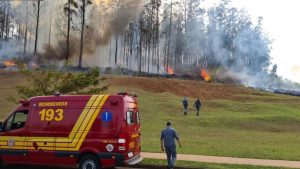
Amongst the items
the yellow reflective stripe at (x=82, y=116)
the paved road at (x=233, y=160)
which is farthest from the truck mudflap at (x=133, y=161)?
the paved road at (x=233, y=160)

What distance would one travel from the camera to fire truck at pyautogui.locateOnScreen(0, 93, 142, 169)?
1394 centimetres

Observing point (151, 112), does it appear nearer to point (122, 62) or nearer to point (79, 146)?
point (79, 146)

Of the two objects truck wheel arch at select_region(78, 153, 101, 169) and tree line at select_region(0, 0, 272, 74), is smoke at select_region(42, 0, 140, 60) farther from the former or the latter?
truck wheel arch at select_region(78, 153, 101, 169)

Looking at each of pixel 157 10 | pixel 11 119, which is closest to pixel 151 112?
pixel 11 119

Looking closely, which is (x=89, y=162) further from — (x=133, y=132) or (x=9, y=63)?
(x=9, y=63)

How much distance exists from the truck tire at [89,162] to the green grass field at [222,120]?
675 cm

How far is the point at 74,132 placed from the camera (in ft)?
47.0

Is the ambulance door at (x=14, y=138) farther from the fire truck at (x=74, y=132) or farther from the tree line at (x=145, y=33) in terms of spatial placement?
the tree line at (x=145, y=33)

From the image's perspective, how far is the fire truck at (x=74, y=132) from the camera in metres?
13.9

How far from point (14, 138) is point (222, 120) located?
22.8 metres

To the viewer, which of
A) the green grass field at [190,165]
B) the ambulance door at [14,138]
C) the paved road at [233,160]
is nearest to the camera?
the ambulance door at [14,138]

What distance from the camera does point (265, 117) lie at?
37.1 metres

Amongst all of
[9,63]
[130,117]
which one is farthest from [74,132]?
[9,63]

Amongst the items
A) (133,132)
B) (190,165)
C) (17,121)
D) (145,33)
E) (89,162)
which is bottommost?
(190,165)
